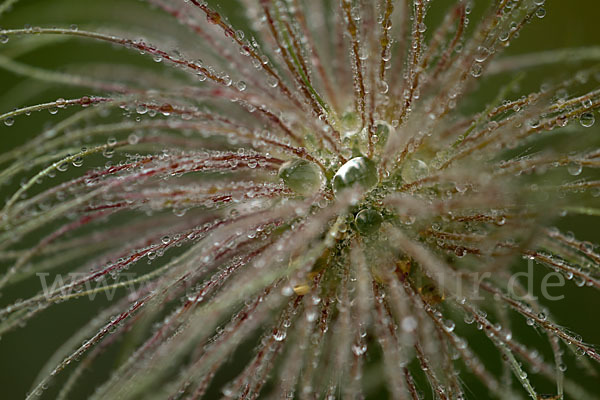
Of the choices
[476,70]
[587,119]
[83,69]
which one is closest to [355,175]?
[476,70]

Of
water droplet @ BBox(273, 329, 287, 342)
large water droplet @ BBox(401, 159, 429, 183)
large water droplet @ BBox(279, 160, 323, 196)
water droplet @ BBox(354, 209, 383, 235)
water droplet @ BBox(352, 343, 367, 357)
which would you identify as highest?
large water droplet @ BBox(279, 160, 323, 196)

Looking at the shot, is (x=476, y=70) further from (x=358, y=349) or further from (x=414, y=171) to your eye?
(x=358, y=349)

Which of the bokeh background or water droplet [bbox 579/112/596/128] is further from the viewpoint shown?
the bokeh background

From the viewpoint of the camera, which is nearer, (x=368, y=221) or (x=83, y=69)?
(x=368, y=221)

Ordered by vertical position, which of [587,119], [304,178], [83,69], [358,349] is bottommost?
[358,349]

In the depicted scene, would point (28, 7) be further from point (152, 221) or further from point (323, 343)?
point (323, 343)

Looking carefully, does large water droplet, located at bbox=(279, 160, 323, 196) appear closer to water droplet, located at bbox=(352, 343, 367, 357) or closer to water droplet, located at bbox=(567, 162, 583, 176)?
water droplet, located at bbox=(352, 343, 367, 357)

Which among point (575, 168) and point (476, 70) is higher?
point (476, 70)

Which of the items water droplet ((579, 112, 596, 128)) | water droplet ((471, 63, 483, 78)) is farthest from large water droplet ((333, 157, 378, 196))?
water droplet ((579, 112, 596, 128))
